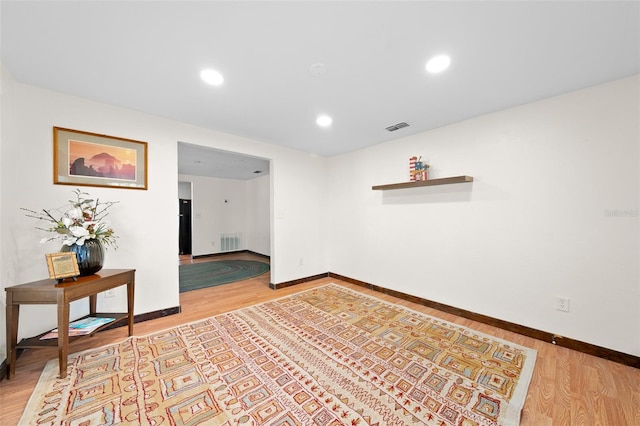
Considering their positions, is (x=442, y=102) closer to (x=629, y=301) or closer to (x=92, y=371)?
(x=629, y=301)

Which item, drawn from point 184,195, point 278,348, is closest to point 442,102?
point 278,348

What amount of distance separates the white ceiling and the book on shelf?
209 cm

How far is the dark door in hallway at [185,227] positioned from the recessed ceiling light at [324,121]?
5.53 meters

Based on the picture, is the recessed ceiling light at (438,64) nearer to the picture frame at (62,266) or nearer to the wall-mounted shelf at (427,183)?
the wall-mounted shelf at (427,183)

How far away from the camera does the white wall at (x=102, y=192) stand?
1914 millimetres

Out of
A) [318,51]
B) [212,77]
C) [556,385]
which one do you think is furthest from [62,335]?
[556,385]

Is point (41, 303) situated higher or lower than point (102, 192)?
lower

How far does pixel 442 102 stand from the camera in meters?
2.32

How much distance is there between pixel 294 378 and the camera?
5.51ft

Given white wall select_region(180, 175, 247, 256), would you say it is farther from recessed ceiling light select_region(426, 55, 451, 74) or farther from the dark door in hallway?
recessed ceiling light select_region(426, 55, 451, 74)

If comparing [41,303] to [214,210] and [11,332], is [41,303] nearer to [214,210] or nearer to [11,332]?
[11,332]

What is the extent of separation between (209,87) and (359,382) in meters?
2.71

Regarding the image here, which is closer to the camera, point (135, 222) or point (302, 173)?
point (135, 222)

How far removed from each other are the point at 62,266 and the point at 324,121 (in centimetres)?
277
